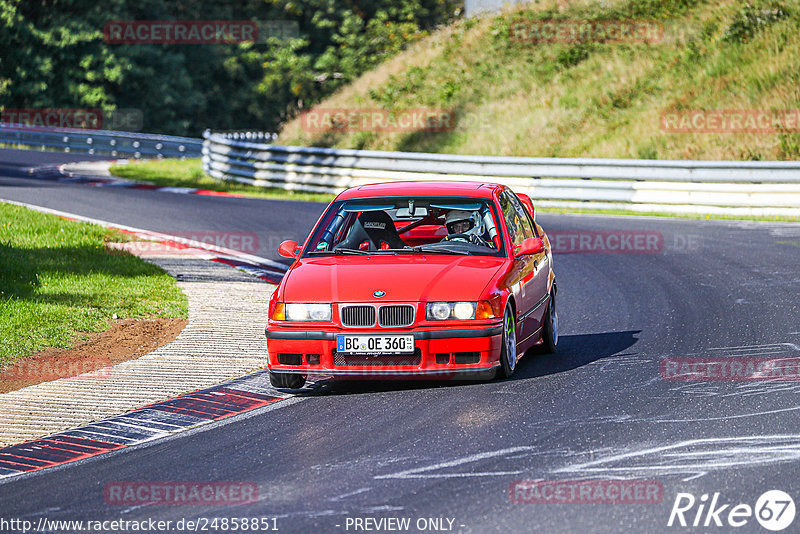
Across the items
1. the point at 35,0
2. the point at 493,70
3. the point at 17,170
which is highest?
the point at 35,0

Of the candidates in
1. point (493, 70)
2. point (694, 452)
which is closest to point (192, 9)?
point (493, 70)

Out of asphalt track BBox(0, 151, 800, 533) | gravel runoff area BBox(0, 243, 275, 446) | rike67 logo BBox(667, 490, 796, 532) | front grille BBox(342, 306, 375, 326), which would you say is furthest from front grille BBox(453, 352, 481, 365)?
rike67 logo BBox(667, 490, 796, 532)

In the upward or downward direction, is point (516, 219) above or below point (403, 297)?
above

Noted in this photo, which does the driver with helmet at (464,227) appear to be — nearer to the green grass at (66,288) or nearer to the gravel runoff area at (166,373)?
the gravel runoff area at (166,373)

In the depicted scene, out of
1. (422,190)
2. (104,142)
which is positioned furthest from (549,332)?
(104,142)

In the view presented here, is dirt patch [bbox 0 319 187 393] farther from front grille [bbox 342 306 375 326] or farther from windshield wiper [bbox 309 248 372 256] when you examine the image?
front grille [bbox 342 306 375 326]

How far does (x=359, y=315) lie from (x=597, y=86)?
25.1m

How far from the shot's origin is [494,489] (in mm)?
6230

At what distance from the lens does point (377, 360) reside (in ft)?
28.3

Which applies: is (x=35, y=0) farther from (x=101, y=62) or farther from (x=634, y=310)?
(x=634, y=310)

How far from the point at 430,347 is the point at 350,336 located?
59 centimetres

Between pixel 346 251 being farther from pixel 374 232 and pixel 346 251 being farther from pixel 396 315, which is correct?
pixel 396 315

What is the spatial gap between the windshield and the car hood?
201 millimetres

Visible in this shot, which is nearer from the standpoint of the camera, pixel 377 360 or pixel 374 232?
pixel 377 360
